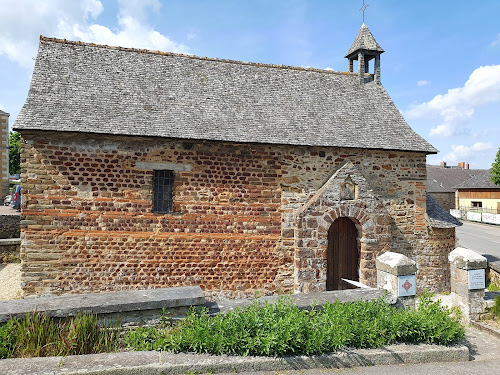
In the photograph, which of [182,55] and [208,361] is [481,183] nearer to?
[182,55]

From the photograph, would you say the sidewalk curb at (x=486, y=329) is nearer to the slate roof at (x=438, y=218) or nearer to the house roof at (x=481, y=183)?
the slate roof at (x=438, y=218)

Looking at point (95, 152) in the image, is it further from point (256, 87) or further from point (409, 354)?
point (409, 354)

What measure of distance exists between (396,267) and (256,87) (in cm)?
766

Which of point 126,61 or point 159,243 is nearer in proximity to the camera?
point 159,243

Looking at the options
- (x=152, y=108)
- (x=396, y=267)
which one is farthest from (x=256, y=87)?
(x=396, y=267)

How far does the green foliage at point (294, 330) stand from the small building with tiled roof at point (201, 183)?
4.46 metres

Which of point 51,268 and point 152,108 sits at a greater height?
point 152,108

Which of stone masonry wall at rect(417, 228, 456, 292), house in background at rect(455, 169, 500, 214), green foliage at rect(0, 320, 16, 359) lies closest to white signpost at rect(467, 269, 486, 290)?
stone masonry wall at rect(417, 228, 456, 292)

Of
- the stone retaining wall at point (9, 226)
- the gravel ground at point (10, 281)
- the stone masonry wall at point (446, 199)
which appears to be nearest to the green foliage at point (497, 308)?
the gravel ground at point (10, 281)

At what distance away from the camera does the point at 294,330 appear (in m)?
4.59

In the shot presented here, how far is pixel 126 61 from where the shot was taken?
1120cm

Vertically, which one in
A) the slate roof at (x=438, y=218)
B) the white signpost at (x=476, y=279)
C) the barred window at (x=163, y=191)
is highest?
the barred window at (x=163, y=191)

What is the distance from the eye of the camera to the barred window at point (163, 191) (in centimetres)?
962

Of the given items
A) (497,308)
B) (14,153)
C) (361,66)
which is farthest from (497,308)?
(14,153)
